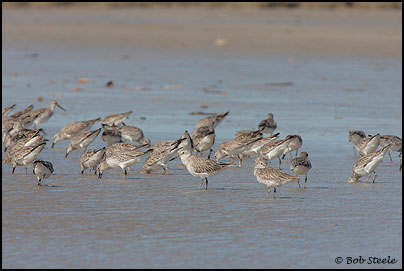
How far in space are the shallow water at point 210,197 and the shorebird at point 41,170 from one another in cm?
16

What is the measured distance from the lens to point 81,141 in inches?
506

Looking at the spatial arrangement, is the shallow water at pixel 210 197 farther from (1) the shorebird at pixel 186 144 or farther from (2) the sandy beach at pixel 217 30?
(2) the sandy beach at pixel 217 30

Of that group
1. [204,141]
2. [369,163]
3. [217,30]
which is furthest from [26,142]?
[217,30]

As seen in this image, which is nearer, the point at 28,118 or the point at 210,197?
the point at 210,197

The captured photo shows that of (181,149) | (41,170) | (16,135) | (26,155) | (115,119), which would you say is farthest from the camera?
(115,119)

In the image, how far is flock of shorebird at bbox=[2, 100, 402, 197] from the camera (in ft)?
34.6

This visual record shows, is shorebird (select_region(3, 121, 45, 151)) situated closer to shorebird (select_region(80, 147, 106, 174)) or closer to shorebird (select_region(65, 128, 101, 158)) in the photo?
shorebird (select_region(65, 128, 101, 158))

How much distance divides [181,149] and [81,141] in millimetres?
1912

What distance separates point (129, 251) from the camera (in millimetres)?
7418

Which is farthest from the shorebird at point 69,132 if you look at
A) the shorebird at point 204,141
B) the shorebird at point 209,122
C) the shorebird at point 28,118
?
the shorebird at point 204,141

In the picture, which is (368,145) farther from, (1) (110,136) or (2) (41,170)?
(2) (41,170)

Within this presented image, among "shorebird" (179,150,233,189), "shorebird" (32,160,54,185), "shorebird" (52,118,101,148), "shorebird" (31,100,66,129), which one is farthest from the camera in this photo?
"shorebird" (31,100,66,129)

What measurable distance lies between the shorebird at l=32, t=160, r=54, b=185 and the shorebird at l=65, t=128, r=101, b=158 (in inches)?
95.1

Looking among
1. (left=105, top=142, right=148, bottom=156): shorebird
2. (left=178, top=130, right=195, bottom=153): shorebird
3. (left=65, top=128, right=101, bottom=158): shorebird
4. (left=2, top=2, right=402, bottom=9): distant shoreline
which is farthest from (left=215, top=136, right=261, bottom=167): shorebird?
(left=2, top=2, right=402, bottom=9): distant shoreline
